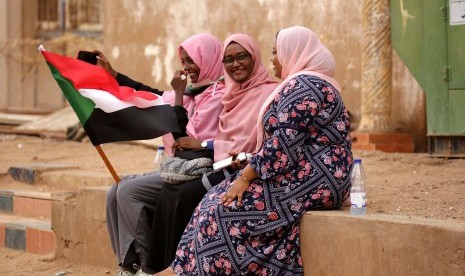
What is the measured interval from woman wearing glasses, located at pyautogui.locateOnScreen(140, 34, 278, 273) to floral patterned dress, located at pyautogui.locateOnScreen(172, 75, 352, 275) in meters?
0.46

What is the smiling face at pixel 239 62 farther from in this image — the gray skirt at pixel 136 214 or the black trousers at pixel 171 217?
the gray skirt at pixel 136 214

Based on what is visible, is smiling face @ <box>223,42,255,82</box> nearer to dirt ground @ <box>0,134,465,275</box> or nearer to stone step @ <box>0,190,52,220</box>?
dirt ground @ <box>0,134,465,275</box>

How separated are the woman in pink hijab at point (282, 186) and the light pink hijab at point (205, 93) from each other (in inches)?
34.1

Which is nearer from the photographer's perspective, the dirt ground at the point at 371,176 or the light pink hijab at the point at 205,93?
the dirt ground at the point at 371,176

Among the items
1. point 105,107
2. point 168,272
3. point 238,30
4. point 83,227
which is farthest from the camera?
point 238,30

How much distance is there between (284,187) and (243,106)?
798 millimetres

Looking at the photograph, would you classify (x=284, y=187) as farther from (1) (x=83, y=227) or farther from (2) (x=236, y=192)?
(1) (x=83, y=227)

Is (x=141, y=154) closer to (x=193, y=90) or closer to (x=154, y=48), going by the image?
(x=154, y=48)

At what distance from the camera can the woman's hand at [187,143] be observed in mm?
5945

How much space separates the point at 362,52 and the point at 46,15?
10710mm

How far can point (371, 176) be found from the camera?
7746 millimetres

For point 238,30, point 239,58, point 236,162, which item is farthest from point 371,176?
point 238,30

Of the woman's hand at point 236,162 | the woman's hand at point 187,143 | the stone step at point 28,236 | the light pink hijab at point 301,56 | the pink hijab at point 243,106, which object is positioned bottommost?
the stone step at point 28,236

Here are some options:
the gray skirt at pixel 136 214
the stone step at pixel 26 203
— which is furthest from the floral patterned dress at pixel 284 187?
the stone step at pixel 26 203
